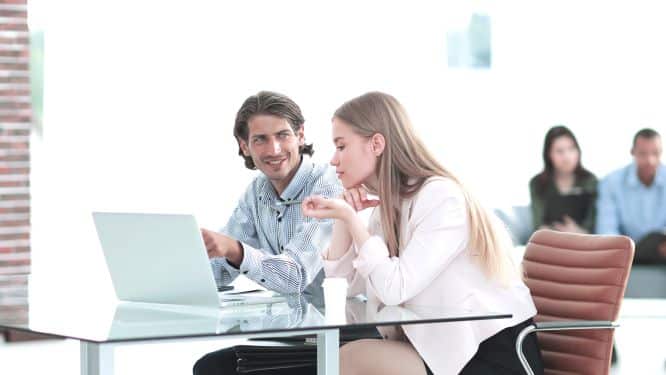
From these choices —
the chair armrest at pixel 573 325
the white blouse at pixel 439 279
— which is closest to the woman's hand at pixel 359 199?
the white blouse at pixel 439 279

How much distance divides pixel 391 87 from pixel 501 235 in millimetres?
3934

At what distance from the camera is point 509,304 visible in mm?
2590

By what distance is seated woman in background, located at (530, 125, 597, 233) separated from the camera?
636cm

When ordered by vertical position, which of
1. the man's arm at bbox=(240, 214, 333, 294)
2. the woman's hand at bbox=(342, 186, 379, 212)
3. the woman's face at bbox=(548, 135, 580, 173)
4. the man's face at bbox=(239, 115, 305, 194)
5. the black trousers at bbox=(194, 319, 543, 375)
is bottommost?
the black trousers at bbox=(194, 319, 543, 375)

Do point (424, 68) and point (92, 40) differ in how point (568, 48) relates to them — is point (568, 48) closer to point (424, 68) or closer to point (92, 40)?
point (424, 68)

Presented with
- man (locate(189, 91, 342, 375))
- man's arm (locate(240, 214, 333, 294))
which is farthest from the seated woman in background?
man's arm (locate(240, 214, 333, 294))

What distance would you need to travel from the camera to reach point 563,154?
20.8 feet

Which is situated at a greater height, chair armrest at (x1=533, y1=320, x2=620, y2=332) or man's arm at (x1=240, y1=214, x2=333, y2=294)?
man's arm at (x1=240, y1=214, x2=333, y2=294)

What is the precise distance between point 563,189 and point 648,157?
544 mm

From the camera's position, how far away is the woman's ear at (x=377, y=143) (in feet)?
8.77

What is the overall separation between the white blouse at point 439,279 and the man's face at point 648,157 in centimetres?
412

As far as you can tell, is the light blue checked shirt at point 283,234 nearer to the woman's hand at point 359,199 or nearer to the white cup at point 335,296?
the woman's hand at point 359,199

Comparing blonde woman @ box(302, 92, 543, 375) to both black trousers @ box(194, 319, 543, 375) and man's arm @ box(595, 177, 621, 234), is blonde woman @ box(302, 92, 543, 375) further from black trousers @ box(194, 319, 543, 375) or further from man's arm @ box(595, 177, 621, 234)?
man's arm @ box(595, 177, 621, 234)

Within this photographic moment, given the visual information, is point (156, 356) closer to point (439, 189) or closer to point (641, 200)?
point (641, 200)
